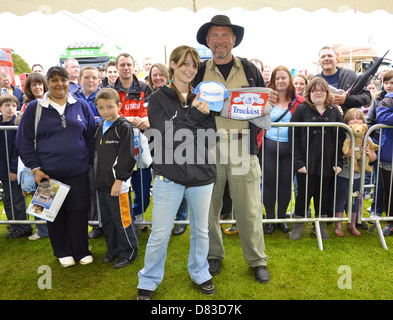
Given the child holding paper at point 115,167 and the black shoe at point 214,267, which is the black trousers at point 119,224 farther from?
the black shoe at point 214,267

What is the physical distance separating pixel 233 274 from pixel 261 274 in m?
0.29

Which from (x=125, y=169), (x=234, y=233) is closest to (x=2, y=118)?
(x=125, y=169)

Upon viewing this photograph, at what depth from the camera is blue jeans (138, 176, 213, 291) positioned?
241 cm

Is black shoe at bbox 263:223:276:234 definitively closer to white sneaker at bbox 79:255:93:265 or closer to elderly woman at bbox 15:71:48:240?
white sneaker at bbox 79:255:93:265

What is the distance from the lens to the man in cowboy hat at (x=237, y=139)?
269 centimetres

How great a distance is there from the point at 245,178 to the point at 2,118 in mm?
3300

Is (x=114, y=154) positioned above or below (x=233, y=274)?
above

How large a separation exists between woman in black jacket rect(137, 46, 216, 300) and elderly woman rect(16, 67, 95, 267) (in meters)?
1.06

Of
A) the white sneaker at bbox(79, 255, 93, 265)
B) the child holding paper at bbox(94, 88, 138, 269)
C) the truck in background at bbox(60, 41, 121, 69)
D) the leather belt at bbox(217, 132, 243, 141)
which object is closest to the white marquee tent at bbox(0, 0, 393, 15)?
the child holding paper at bbox(94, 88, 138, 269)

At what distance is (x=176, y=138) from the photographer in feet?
7.41

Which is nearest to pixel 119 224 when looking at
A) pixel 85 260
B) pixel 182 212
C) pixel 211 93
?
pixel 85 260

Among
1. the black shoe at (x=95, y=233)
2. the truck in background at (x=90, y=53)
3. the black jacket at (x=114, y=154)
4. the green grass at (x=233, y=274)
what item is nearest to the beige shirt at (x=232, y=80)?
the black jacket at (x=114, y=154)

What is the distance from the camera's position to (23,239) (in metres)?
3.98

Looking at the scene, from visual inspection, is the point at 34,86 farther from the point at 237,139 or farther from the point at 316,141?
the point at 316,141
